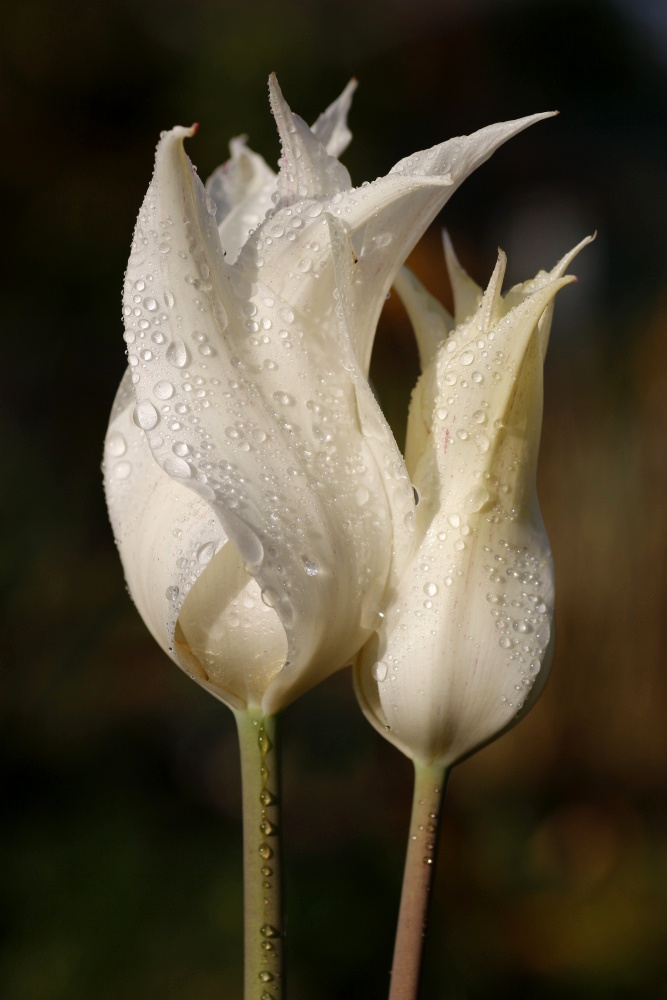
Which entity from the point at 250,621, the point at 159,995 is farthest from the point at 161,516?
the point at 159,995

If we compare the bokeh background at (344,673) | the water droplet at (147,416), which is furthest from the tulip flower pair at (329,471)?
the bokeh background at (344,673)

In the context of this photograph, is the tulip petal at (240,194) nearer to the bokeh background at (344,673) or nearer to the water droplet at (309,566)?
the water droplet at (309,566)

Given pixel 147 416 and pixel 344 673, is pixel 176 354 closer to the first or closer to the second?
pixel 147 416

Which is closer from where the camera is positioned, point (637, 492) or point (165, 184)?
point (165, 184)

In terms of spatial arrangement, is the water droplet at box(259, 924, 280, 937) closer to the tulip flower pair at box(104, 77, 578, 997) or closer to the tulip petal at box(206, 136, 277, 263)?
the tulip flower pair at box(104, 77, 578, 997)

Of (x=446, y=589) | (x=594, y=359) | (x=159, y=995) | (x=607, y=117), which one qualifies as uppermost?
(x=607, y=117)

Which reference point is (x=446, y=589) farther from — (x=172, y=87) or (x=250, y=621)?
(x=172, y=87)

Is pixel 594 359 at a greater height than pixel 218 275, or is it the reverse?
pixel 594 359
